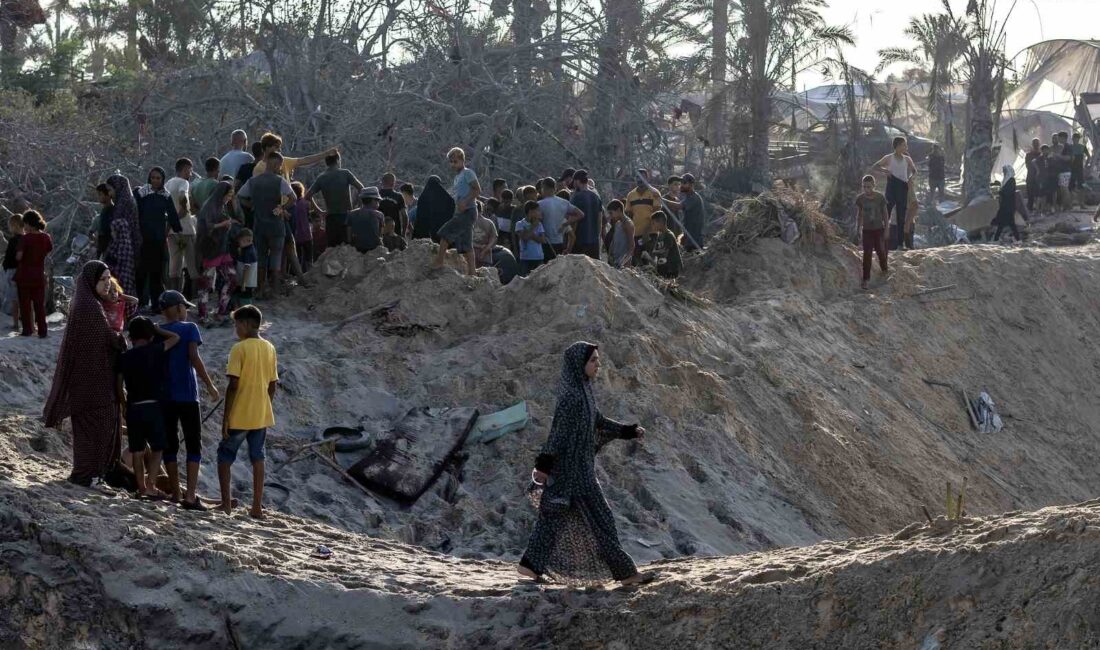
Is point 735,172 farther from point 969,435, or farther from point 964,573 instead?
point 964,573

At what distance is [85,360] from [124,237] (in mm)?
3250

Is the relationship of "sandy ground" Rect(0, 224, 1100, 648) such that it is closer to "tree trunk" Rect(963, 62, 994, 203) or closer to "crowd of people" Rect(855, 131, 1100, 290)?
"crowd of people" Rect(855, 131, 1100, 290)

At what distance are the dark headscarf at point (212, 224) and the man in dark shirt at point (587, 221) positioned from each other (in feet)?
11.4

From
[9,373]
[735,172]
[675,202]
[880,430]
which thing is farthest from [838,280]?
[9,373]

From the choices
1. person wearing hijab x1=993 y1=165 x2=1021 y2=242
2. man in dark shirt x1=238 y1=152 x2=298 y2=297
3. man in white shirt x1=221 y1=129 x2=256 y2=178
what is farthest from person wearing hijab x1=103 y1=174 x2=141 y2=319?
person wearing hijab x1=993 y1=165 x2=1021 y2=242

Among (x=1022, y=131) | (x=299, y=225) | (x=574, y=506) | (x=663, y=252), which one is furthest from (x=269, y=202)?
(x=1022, y=131)

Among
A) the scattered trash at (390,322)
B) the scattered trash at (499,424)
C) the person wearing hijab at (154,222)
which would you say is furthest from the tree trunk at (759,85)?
the person wearing hijab at (154,222)

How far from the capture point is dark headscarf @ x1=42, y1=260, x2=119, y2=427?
810 centimetres

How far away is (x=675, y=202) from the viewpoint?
15.4 m

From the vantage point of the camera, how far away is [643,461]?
11.0 metres

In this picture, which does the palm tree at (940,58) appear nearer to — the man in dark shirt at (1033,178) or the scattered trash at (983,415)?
the man in dark shirt at (1033,178)

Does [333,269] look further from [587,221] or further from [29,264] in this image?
[29,264]

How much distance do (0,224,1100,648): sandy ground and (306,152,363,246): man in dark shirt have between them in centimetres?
30

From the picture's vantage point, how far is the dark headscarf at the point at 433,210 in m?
13.4
